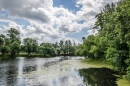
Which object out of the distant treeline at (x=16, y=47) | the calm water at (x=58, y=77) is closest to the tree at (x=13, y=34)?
the distant treeline at (x=16, y=47)

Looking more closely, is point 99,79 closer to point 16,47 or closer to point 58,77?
point 58,77

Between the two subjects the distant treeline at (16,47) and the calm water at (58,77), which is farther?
the distant treeline at (16,47)

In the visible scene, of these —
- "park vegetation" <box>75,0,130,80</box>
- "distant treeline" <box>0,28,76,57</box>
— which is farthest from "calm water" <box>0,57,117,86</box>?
"distant treeline" <box>0,28,76,57</box>

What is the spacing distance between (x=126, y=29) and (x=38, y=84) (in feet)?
47.2

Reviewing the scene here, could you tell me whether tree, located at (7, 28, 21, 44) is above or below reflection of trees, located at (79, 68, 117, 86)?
above

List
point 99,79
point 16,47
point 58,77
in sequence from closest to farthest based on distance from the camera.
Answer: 1. point 99,79
2. point 58,77
3. point 16,47

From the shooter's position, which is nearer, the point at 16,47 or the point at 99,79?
the point at 99,79

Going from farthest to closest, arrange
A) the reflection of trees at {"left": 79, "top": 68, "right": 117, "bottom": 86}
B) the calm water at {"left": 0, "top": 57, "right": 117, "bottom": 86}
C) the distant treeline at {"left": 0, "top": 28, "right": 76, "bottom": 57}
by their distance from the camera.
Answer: the distant treeline at {"left": 0, "top": 28, "right": 76, "bottom": 57}
the calm water at {"left": 0, "top": 57, "right": 117, "bottom": 86}
the reflection of trees at {"left": 79, "top": 68, "right": 117, "bottom": 86}

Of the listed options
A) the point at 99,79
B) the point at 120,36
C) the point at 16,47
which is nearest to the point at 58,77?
the point at 99,79

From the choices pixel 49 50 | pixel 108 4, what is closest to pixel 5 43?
pixel 49 50

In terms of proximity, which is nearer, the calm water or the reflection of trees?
the reflection of trees

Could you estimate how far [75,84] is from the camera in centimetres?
2806

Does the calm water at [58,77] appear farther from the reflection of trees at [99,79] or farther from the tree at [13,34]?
the tree at [13,34]

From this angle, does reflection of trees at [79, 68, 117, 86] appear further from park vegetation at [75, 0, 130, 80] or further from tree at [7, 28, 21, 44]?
tree at [7, 28, 21, 44]
